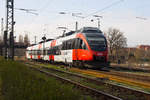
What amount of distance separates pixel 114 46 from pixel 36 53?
80.0 ft

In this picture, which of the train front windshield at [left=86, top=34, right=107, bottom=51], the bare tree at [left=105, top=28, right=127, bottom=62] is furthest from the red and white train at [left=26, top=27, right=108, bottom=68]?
the bare tree at [left=105, top=28, right=127, bottom=62]

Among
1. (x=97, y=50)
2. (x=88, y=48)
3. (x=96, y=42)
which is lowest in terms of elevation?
(x=97, y=50)

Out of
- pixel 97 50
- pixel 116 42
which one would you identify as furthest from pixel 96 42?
pixel 116 42

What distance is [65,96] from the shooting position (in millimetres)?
5863

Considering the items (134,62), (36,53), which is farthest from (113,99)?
(36,53)

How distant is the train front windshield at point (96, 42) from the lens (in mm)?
18203

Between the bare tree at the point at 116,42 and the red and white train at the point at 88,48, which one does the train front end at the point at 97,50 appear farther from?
the bare tree at the point at 116,42

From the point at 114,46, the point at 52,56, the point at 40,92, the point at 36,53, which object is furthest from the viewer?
the point at 114,46

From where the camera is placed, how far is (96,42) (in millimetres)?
18500

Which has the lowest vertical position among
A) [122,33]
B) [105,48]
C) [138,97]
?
[138,97]

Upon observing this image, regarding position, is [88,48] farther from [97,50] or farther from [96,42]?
[96,42]

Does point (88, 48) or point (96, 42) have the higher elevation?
point (96, 42)

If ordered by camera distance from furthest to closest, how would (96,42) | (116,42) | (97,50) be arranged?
1. (116,42)
2. (96,42)
3. (97,50)

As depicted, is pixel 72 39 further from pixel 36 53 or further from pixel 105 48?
pixel 36 53
